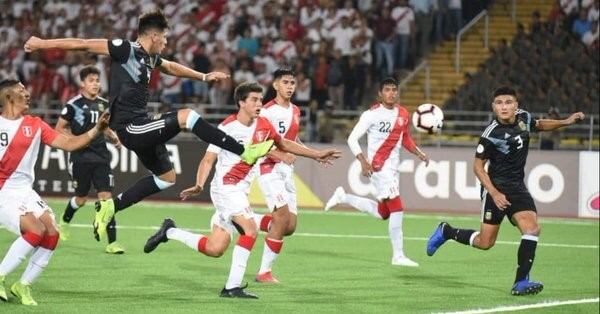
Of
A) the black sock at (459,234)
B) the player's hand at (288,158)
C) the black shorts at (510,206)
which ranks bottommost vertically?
the black sock at (459,234)

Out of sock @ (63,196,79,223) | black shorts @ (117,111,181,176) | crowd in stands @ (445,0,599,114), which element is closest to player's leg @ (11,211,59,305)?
black shorts @ (117,111,181,176)

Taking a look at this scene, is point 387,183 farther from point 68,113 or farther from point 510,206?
point 68,113

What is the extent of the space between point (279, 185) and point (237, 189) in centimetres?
158

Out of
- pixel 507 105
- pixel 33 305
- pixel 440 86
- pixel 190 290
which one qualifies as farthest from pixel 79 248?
pixel 440 86

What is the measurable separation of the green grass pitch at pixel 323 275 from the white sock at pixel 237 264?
0.90 ft

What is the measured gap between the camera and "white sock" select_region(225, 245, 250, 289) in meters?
11.7

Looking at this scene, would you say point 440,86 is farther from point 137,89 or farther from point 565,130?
point 137,89

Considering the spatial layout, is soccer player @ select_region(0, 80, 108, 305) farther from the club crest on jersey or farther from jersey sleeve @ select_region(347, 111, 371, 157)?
jersey sleeve @ select_region(347, 111, 371, 157)

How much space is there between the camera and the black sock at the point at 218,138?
35.6 feet

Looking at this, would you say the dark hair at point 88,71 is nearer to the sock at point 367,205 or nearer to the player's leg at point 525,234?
the sock at point 367,205

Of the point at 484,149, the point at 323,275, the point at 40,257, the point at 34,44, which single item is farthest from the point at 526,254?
the point at 34,44

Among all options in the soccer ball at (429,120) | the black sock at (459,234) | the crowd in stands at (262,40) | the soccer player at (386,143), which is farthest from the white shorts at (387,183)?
the crowd in stands at (262,40)

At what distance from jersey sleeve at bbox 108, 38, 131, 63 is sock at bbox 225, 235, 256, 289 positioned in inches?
84.6

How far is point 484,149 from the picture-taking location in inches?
500
